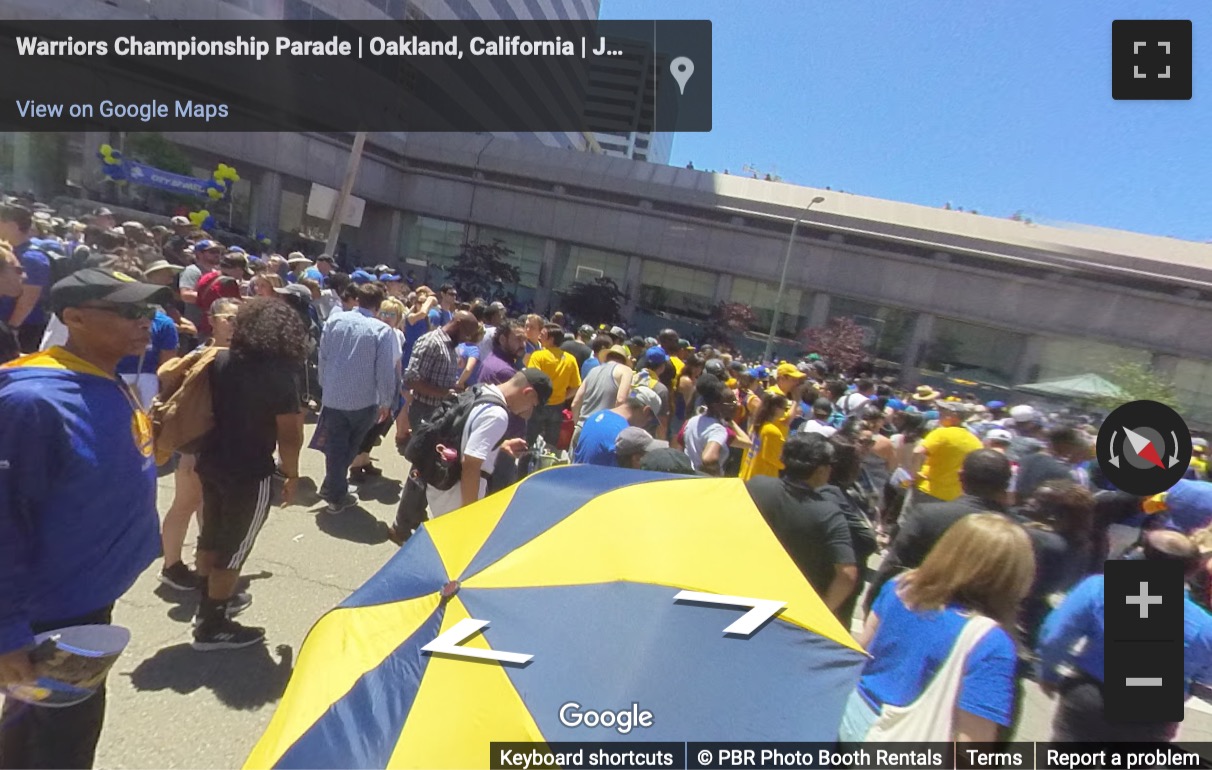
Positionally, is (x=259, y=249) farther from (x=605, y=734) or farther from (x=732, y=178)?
(x=605, y=734)

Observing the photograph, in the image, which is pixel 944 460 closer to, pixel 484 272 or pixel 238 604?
pixel 238 604

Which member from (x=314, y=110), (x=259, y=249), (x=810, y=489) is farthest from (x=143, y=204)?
(x=810, y=489)

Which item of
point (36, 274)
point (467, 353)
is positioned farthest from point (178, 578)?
point (36, 274)

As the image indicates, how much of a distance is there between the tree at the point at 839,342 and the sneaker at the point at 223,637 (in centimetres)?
2412

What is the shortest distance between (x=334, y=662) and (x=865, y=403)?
7.15 metres

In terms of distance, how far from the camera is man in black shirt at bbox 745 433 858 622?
252 centimetres

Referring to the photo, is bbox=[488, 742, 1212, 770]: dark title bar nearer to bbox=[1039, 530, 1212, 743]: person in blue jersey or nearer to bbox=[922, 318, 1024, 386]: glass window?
bbox=[1039, 530, 1212, 743]: person in blue jersey

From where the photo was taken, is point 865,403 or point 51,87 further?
point 51,87

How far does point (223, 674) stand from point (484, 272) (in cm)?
3309

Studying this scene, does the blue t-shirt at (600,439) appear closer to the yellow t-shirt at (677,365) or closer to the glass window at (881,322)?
the yellow t-shirt at (677,365)

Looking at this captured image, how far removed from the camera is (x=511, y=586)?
142 centimetres

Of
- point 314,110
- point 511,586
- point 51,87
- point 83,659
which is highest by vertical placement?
point 314,110

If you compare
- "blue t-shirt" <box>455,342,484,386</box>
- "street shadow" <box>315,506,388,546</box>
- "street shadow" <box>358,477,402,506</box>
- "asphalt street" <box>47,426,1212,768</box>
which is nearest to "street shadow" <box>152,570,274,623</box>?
"asphalt street" <box>47,426,1212,768</box>

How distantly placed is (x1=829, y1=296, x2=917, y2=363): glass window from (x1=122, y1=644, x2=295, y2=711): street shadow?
29077 mm
